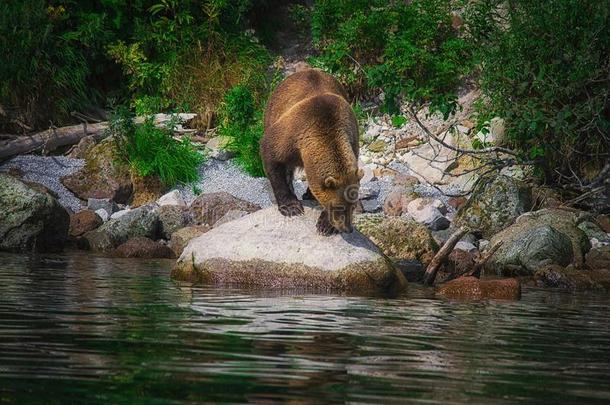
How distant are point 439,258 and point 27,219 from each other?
5.31 meters

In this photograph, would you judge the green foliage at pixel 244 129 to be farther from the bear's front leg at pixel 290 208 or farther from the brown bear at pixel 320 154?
the bear's front leg at pixel 290 208

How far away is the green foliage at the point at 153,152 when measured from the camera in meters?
17.0

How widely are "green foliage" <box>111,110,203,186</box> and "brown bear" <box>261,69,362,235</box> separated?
6.49 meters

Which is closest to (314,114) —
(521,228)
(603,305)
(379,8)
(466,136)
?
(603,305)

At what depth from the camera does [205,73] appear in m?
20.0

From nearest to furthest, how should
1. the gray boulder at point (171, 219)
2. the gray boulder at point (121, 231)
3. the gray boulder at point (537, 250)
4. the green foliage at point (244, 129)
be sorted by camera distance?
the gray boulder at point (537, 250) → the gray boulder at point (121, 231) → the gray boulder at point (171, 219) → the green foliage at point (244, 129)

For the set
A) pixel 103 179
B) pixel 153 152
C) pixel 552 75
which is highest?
pixel 552 75

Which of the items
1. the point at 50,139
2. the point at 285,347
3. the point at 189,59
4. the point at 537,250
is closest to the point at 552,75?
the point at 537,250

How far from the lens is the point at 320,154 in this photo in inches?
383

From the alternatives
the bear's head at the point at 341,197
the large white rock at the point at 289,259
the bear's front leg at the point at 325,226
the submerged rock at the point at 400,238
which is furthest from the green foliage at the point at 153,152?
the bear's head at the point at 341,197

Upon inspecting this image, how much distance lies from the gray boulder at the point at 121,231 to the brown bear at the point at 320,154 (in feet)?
12.9

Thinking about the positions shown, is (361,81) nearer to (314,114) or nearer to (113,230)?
(113,230)

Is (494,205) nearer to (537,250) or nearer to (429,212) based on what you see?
(429,212)

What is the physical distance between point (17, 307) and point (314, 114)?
3.55 metres
